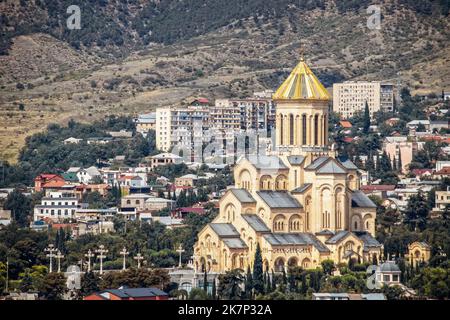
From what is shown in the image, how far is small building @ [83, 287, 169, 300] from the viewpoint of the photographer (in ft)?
340

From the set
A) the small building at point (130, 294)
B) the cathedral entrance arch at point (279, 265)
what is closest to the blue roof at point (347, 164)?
the cathedral entrance arch at point (279, 265)

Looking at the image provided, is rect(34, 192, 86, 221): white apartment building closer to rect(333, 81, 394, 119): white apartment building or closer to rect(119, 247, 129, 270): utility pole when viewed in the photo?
rect(119, 247, 129, 270): utility pole

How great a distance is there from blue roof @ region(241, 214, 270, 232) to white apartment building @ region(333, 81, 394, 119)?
65101 mm

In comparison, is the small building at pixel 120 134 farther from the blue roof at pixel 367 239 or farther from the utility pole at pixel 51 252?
the blue roof at pixel 367 239

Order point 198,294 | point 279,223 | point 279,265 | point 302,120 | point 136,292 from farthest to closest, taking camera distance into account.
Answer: point 302,120, point 279,223, point 279,265, point 198,294, point 136,292

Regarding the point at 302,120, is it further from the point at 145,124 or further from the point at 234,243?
the point at 145,124

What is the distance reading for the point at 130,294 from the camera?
343ft

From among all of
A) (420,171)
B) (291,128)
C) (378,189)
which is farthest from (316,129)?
(420,171)

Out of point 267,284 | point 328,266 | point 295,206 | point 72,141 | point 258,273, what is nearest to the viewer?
point 267,284

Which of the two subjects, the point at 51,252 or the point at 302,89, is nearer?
the point at 51,252

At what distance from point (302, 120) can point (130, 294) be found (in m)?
22.2

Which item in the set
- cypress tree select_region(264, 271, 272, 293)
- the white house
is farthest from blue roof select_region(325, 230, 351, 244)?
the white house

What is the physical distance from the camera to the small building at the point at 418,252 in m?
122

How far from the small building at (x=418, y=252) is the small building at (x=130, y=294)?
18.2m
